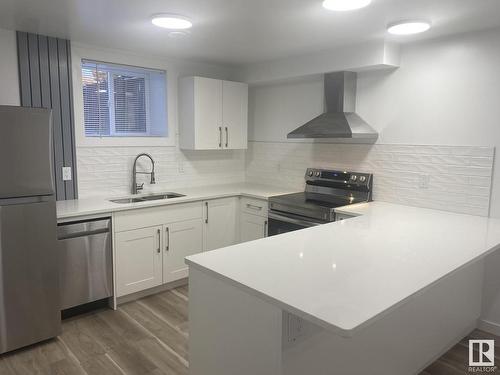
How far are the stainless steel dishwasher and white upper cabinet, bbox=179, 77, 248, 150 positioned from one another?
4.53 feet

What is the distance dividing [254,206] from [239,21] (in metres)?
1.81

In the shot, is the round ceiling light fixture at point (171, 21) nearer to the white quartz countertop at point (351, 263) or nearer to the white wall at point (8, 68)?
the white wall at point (8, 68)

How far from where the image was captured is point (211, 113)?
3969 mm

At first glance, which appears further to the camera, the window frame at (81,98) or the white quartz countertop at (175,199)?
the window frame at (81,98)

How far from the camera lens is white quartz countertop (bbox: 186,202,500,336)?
1273 millimetres

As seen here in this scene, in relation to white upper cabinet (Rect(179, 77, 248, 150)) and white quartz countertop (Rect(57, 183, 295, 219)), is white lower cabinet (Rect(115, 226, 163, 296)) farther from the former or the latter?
white upper cabinet (Rect(179, 77, 248, 150))

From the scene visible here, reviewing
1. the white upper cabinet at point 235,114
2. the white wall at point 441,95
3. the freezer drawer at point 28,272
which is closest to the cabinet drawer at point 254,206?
the white upper cabinet at point 235,114

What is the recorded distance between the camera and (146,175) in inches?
152

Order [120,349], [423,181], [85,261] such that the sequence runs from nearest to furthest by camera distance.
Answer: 1. [120,349]
2. [85,261]
3. [423,181]

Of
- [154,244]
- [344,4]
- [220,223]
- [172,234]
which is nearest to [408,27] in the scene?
[344,4]

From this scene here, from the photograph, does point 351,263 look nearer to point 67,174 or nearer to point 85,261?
point 85,261

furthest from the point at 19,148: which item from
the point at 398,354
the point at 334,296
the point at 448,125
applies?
the point at 448,125

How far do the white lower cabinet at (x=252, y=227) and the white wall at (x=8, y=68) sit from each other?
2.30 metres

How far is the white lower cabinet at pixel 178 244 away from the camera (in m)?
3.43
